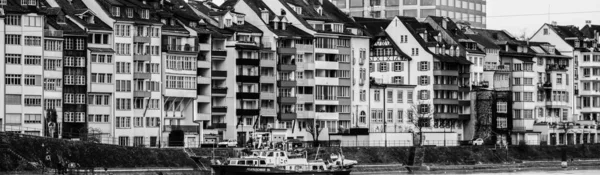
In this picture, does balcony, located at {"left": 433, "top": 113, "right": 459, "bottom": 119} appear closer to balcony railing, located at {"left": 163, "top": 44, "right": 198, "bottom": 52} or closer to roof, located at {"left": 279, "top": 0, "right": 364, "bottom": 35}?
roof, located at {"left": 279, "top": 0, "right": 364, "bottom": 35}

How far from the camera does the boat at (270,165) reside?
13838 cm

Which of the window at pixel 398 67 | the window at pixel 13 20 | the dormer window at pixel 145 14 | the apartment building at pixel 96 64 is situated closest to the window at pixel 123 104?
the apartment building at pixel 96 64

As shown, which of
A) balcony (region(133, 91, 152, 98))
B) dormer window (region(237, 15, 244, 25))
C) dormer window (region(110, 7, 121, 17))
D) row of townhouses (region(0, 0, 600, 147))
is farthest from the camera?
dormer window (region(237, 15, 244, 25))

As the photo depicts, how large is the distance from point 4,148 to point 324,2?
67.6m

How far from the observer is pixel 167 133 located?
162 m

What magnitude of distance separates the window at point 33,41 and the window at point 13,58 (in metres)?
1.34

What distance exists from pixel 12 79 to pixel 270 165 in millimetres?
25203

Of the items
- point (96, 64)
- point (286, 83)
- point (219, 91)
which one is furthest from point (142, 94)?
point (286, 83)

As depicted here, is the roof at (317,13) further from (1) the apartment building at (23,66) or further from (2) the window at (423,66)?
(1) the apartment building at (23,66)

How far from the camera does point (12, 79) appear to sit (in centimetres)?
14912

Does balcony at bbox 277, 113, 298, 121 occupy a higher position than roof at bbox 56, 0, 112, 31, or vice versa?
roof at bbox 56, 0, 112, 31

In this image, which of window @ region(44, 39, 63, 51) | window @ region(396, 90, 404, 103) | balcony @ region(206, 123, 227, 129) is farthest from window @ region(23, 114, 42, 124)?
window @ region(396, 90, 404, 103)

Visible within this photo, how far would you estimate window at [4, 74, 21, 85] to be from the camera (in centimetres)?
14862

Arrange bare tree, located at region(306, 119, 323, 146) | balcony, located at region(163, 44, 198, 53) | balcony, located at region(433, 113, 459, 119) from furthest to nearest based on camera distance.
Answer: balcony, located at region(433, 113, 459, 119)
bare tree, located at region(306, 119, 323, 146)
balcony, located at region(163, 44, 198, 53)
